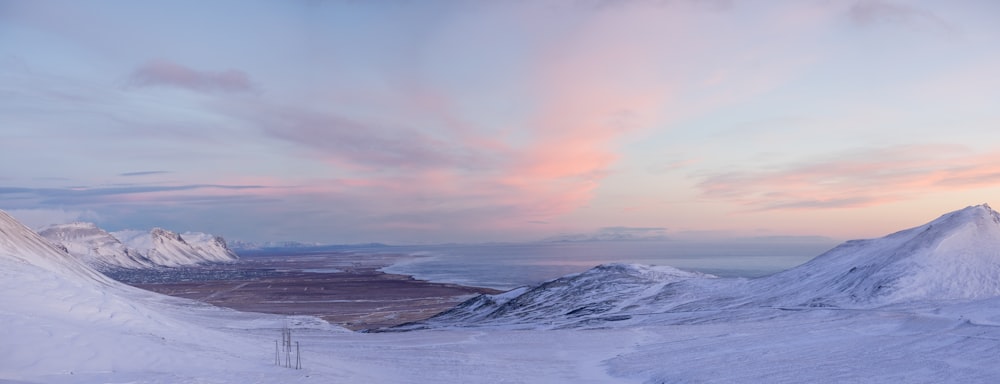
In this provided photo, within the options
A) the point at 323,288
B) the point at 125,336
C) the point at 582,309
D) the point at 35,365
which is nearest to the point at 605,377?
the point at 125,336

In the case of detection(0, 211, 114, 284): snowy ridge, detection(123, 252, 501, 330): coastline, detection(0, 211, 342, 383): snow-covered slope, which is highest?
detection(0, 211, 114, 284): snowy ridge

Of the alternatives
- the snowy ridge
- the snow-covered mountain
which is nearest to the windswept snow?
the snowy ridge

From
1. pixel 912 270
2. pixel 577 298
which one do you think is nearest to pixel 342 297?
pixel 577 298

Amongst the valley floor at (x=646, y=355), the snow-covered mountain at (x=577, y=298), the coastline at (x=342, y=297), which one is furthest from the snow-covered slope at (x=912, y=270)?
the coastline at (x=342, y=297)

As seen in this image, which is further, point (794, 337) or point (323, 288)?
point (323, 288)

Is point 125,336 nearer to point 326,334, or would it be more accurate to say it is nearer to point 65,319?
point 65,319

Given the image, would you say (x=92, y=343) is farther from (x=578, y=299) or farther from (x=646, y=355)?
(x=578, y=299)

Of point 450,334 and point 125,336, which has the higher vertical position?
point 125,336

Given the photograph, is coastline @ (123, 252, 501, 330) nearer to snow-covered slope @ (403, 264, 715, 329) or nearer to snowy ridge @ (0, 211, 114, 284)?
snow-covered slope @ (403, 264, 715, 329)
